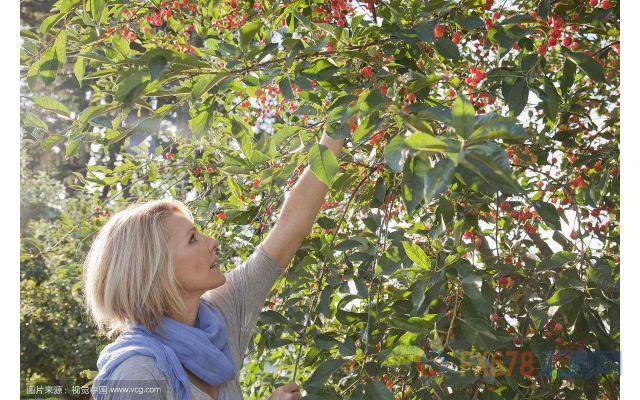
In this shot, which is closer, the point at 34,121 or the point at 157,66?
the point at 157,66

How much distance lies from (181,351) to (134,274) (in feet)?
0.71

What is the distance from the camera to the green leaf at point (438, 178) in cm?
80

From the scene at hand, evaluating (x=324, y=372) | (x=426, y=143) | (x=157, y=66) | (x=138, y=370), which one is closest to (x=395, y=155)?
(x=426, y=143)

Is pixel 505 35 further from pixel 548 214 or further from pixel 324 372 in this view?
pixel 324 372

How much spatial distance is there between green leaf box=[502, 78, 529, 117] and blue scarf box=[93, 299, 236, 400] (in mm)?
881

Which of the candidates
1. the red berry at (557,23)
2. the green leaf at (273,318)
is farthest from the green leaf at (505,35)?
the green leaf at (273,318)

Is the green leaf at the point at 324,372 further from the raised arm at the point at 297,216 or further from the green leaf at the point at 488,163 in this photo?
the green leaf at the point at 488,163

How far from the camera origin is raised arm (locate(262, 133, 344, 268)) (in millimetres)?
1749

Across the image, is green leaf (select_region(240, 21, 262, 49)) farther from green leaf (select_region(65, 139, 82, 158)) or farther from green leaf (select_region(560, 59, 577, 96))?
green leaf (select_region(560, 59, 577, 96))

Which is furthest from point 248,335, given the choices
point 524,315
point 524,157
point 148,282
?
point 524,157

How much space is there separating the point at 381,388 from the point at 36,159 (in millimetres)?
9062

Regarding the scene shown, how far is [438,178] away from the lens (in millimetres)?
811
